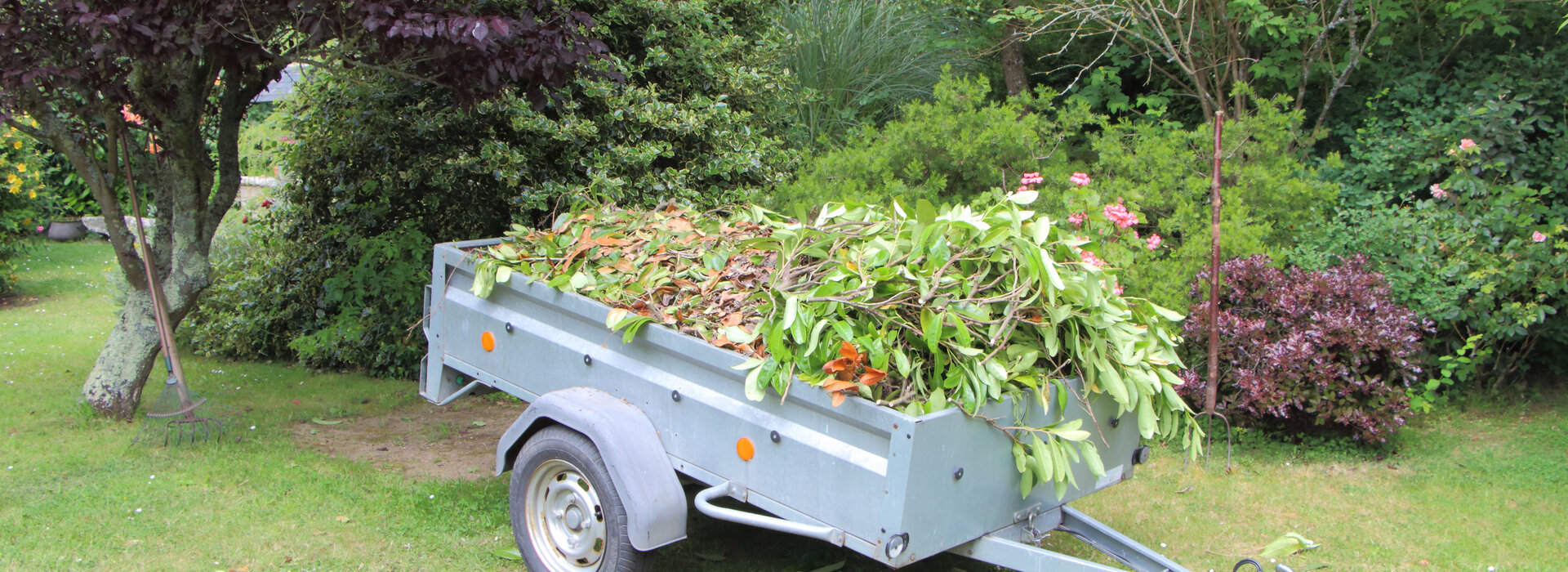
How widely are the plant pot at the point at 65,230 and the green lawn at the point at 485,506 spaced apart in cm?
817

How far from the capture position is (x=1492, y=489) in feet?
16.0

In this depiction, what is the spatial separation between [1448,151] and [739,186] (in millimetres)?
4486

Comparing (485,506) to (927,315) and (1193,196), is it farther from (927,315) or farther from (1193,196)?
(1193,196)

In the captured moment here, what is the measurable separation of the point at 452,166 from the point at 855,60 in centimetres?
440

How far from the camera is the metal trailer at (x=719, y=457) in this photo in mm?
2830

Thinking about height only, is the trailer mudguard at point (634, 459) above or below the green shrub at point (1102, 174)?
below

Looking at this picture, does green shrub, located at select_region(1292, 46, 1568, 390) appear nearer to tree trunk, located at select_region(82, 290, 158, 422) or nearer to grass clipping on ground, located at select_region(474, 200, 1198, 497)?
grass clipping on ground, located at select_region(474, 200, 1198, 497)

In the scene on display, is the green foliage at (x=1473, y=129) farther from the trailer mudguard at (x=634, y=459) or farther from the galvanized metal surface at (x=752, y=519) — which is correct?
the trailer mudguard at (x=634, y=459)

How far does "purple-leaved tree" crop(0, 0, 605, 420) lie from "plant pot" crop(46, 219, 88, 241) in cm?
852

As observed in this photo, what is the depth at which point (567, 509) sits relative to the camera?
3561mm

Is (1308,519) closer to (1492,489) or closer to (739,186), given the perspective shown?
(1492,489)

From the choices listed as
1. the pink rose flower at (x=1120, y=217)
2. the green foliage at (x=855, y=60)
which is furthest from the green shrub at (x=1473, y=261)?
the green foliage at (x=855, y=60)

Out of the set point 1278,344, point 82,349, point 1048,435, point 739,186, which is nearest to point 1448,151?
point 1278,344

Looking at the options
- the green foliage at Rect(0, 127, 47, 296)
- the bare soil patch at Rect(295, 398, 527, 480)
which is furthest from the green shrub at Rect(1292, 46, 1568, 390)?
the green foliage at Rect(0, 127, 47, 296)
